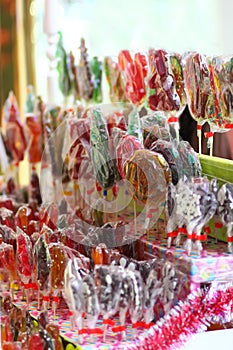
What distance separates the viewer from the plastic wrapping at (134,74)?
2.84 metres

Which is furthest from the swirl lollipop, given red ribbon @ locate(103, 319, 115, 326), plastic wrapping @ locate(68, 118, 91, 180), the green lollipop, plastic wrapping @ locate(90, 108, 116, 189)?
the green lollipop

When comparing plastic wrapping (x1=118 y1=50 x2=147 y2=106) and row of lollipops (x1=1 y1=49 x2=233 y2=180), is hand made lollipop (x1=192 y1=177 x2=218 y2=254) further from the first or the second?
plastic wrapping (x1=118 y1=50 x2=147 y2=106)

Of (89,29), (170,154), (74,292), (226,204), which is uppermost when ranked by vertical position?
(89,29)

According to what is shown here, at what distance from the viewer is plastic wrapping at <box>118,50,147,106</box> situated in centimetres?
284

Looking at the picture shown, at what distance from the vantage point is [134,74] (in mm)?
2906

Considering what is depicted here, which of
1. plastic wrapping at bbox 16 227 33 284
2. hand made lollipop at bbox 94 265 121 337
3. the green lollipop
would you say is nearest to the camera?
hand made lollipop at bbox 94 265 121 337

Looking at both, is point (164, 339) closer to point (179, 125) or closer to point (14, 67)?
point (179, 125)

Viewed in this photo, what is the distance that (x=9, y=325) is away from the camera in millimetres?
2082

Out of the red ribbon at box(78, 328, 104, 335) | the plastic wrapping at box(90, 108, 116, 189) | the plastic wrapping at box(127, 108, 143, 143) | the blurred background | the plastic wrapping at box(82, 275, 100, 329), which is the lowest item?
the red ribbon at box(78, 328, 104, 335)

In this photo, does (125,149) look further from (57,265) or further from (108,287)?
(108,287)

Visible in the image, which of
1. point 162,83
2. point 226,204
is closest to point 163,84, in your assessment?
point 162,83

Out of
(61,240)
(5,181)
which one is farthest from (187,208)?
(5,181)

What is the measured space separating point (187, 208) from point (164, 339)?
0.31 metres

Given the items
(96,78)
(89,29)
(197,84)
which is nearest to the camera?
(197,84)
